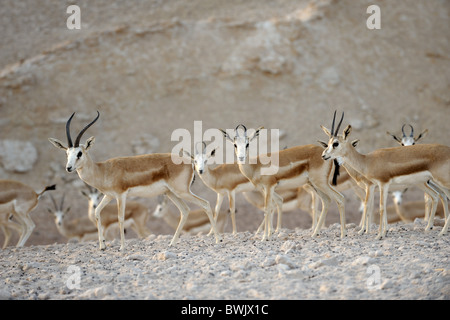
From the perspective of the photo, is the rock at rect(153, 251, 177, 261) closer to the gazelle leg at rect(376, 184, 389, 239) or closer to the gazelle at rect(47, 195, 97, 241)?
the gazelle leg at rect(376, 184, 389, 239)

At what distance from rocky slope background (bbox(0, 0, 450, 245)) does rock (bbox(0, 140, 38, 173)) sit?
0.06 metres

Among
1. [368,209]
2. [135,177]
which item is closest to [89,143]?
[135,177]

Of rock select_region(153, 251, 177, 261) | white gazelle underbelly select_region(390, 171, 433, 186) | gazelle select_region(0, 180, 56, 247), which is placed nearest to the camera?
rock select_region(153, 251, 177, 261)

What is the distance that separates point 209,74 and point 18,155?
1044 centimetres

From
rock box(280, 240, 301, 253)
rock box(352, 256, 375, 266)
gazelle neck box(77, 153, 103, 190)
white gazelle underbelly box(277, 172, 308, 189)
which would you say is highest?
gazelle neck box(77, 153, 103, 190)

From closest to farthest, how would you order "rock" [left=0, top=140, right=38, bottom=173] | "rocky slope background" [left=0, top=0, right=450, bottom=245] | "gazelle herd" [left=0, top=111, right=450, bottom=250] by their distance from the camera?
1. "gazelle herd" [left=0, top=111, right=450, bottom=250]
2. "rock" [left=0, top=140, right=38, bottom=173]
3. "rocky slope background" [left=0, top=0, right=450, bottom=245]

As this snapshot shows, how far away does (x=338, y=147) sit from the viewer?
12430 millimetres

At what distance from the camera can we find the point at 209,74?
98.9ft

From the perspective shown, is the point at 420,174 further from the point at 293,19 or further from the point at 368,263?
the point at 293,19

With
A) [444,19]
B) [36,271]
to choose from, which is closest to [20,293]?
[36,271]

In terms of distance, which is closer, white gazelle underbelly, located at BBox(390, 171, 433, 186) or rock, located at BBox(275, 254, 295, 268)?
rock, located at BBox(275, 254, 295, 268)

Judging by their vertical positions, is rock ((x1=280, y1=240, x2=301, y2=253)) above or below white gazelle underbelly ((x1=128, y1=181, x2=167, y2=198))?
below

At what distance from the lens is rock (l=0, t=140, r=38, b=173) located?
25.3 metres

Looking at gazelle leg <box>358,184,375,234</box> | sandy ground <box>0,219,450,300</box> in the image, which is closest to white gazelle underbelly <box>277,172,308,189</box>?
sandy ground <box>0,219,450,300</box>
